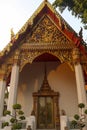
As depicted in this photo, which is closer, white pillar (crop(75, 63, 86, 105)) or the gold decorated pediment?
white pillar (crop(75, 63, 86, 105))

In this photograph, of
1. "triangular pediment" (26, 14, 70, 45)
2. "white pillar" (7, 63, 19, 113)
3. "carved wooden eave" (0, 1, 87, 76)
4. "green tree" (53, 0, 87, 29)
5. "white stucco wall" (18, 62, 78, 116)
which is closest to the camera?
"green tree" (53, 0, 87, 29)

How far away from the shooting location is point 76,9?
6.38 metres

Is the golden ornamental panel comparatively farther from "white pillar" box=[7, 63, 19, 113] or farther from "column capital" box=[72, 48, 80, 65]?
"white pillar" box=[7, 63, 19, 113]

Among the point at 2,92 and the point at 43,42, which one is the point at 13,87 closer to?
the point at 2,92

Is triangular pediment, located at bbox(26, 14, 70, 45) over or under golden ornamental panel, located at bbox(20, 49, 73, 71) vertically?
over

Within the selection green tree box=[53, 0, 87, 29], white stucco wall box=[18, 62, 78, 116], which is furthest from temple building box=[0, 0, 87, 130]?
green tree box=[53, 0, 87, 29]

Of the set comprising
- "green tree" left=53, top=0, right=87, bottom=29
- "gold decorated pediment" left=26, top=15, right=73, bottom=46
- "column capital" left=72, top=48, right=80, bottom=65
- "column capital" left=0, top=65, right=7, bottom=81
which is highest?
"gold decorated pediment" left=26, top=15, right=73, bottom=46

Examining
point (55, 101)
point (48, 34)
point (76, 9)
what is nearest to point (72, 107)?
point (55, 101)

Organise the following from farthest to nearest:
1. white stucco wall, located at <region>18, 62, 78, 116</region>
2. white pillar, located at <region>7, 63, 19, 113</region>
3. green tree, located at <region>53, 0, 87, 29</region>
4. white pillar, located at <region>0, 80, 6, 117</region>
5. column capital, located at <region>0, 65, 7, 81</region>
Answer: white stucco wall, located at <region>18, 62, 78, 116</region>
column capital, located at <region>0, 65, 7, 81</region>
white pillar, located at <region>0, 80, 6, 117</region>
white pillar, located at <region>7, 63, 19, 113</region>
green tree, located at <region>53, 0, 87, 29</region>

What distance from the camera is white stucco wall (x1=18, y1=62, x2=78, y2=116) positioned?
1033 cm

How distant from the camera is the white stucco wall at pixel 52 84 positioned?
1033 cm

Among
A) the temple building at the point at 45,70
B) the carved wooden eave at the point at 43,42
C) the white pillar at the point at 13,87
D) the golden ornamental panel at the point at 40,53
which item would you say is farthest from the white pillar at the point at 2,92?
the golden ornamental panel at the point at 40,53

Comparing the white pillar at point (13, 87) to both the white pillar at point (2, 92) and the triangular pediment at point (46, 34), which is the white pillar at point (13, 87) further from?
the triangular pediment at point (46, 34)

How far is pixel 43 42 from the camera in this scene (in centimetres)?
934
